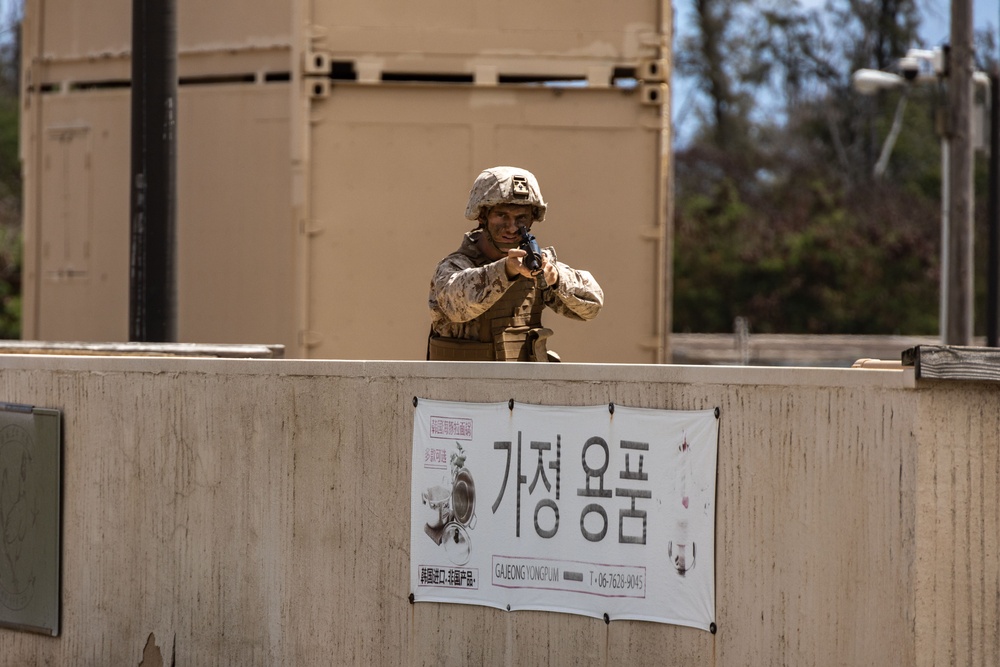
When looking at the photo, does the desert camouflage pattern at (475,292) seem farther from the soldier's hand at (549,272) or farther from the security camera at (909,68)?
the security camera at (909,68)

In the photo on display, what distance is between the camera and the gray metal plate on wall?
539 cm

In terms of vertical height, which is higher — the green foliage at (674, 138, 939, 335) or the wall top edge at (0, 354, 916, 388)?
the green foliage at (674, 138, 939, 335)

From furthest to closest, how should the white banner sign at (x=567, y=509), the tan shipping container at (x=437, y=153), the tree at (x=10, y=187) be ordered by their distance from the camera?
the tree at (x=10, y=187)
the tan shipping container at (x=437, y=153)
the white banner sign at (x=567, y=509)

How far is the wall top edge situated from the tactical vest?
2.56 feet

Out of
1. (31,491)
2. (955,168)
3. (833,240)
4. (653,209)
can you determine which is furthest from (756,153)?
(31,491)

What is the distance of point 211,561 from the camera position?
16.9 feet

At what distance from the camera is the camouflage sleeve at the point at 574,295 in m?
5.55

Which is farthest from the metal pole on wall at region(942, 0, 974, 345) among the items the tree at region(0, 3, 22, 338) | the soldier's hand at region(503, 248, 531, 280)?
the tree at region(0, 3, 22, 338)

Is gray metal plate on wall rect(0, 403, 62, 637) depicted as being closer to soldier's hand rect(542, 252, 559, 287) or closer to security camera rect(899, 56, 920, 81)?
soldier's hand rect(542, 252, 559, 287)

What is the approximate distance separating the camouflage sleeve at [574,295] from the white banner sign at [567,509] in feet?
3.11

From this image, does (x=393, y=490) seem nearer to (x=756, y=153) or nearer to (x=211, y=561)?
(x=211, y=561)

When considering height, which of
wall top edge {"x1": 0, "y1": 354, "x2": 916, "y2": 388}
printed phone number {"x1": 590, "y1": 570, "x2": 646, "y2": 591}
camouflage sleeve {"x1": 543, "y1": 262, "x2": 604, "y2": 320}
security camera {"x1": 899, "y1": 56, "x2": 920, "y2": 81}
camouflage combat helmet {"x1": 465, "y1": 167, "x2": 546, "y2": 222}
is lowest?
printed phone number {"x1": 590, "y1": 570, "x2": 646, "y2": 591}

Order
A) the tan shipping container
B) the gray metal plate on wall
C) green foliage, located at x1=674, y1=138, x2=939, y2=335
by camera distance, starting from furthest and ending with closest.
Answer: green foliage, located at x1=674, y1=138, x2=939, y2=335 → the tan shipping container → the gray metal plate on wall

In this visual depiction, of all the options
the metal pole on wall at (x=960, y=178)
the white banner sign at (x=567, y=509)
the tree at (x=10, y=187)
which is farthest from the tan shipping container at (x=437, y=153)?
the tree at (x=10, y=187)
